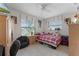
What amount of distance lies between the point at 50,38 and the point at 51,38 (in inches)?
0.7

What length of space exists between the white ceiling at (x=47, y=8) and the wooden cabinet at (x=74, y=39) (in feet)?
0.97

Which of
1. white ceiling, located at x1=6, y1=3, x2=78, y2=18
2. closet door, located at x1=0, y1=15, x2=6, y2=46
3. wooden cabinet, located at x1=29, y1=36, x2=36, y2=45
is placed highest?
white ceiling, located at x1=6, y1=3, x2=78, y2=18

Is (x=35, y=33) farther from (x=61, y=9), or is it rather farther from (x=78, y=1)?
(x=78, y=1)

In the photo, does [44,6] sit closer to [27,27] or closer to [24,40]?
[27,27]

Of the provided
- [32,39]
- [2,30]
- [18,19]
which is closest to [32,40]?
[32,39]

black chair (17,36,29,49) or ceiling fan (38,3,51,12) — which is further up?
ceiling fan (38,3,51,12)

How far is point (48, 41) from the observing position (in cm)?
177

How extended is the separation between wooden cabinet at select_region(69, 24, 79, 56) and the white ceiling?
0.97 feet

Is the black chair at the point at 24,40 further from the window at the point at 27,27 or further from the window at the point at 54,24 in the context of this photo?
the window at the point at 54,24

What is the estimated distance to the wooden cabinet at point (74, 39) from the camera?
5.68 feet

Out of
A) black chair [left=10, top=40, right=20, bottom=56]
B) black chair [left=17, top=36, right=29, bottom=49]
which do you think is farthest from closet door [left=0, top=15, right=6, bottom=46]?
black chair [left=17, top=36, right=29, bottom=49]

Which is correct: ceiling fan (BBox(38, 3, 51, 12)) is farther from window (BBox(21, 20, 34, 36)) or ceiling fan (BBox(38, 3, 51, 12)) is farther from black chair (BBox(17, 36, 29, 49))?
black chair (BBox(17, 36, 29, 49))

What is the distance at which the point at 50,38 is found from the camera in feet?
5.73

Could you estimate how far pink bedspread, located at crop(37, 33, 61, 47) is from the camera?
173 centimetres
